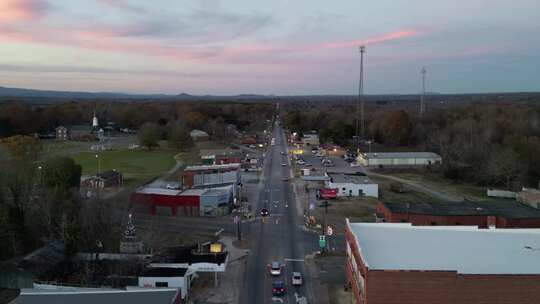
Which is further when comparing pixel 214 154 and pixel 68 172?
pixel 214 154

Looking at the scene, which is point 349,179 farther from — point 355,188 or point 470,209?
point 470,209

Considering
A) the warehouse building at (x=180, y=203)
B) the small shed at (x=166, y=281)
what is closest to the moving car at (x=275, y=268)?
the small shed at (x=166, y=281)

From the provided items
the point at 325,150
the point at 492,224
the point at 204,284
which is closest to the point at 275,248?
the point at 204,284

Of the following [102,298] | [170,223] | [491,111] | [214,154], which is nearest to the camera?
[102,298]

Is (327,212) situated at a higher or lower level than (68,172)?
lower

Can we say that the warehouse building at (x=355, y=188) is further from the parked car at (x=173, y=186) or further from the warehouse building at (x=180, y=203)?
the parked car at (x=173, y=186)

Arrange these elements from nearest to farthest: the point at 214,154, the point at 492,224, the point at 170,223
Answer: the point at 492,224 < the point at 170,223 < the point at 214,154

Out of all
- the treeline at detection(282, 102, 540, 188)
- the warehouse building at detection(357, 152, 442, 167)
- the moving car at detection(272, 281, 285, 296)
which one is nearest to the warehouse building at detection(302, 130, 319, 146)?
the treeline at detection(282, 102, 540, 188)

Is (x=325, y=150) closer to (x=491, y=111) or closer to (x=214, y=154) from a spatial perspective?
(x=214, y=154)
